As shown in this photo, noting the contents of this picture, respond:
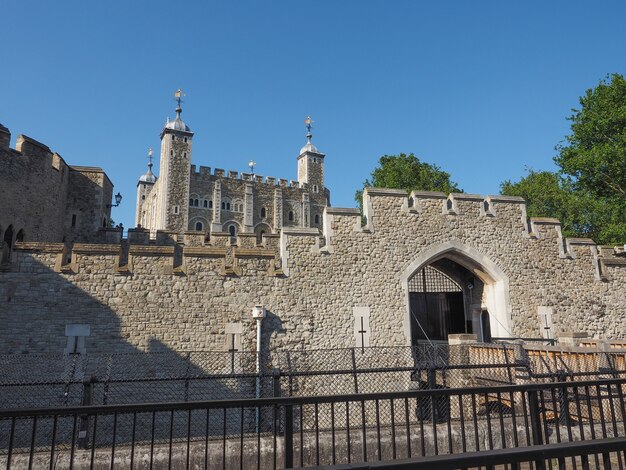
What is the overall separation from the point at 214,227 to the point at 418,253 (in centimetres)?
4050

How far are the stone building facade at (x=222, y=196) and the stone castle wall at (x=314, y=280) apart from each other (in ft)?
118

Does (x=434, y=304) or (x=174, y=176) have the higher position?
(x=174, y=176)

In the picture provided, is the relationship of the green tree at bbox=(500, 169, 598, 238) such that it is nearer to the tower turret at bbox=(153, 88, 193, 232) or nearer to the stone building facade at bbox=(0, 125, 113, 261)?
the stone building facade at bbox=(0, 125, 113, 261)

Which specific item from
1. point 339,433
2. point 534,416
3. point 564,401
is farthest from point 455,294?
point 534,416

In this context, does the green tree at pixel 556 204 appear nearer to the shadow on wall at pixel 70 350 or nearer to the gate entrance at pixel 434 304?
the gate entrance at pixel 434 304

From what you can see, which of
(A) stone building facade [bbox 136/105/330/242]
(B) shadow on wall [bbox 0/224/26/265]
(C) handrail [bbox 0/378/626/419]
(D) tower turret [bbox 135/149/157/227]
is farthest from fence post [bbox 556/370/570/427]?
(D) tower turret [bbox 135/149/157/227]

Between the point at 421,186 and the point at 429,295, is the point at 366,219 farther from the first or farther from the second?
the point at 421,186

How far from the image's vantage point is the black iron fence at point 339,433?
331 cm

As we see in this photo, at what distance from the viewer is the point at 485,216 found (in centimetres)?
1365

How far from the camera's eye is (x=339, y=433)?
6.93m

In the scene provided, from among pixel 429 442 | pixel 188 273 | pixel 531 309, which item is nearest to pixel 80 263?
pixel 188 273

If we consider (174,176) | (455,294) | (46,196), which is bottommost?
(455,294)

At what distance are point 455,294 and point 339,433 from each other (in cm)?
1009

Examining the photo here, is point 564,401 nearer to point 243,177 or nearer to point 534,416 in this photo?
point 534,416
